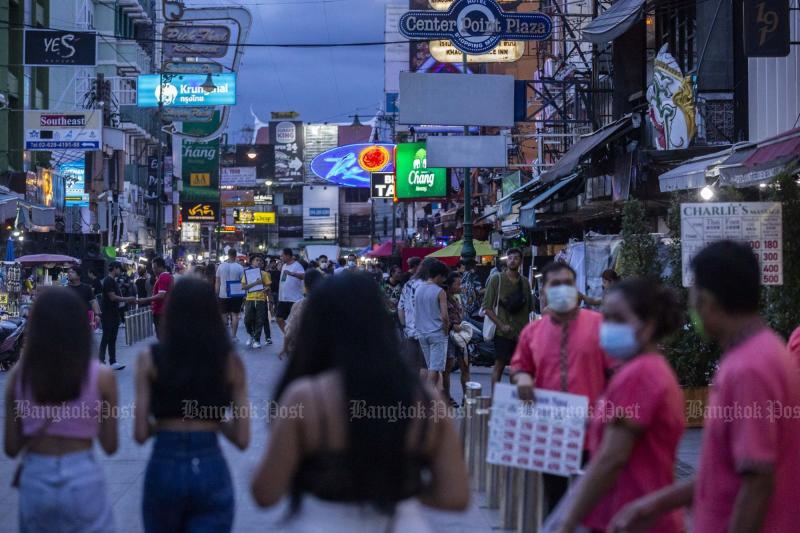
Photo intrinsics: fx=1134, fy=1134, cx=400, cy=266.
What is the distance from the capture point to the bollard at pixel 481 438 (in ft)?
28.7

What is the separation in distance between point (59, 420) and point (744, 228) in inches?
288

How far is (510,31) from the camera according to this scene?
22.5m

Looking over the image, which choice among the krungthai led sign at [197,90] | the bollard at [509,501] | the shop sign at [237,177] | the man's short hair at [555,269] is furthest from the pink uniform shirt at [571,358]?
the shop sign at [237,177]

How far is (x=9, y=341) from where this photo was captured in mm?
18328

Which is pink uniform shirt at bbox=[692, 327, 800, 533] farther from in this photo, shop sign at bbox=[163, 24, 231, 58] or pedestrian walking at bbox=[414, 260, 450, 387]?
shop sign at bbox=[163, 24, 231, 58]

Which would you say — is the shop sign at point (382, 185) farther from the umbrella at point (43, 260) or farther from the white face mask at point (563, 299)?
the white face mask at point (563, 299)

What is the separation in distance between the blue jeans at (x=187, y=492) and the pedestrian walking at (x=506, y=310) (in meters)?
8.24

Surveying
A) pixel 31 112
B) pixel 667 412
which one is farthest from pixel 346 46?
pixel 667 412

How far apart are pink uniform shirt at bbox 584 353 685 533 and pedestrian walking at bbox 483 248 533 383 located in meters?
8.54

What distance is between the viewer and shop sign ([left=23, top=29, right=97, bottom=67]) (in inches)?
933

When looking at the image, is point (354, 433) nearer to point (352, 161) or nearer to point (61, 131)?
point (61, 131)

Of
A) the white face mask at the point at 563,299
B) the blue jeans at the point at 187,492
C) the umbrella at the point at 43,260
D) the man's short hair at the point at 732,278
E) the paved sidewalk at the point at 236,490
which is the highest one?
the umbrella at the point at 43,260

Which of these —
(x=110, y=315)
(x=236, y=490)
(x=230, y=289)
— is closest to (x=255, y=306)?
(x=230, y=289)

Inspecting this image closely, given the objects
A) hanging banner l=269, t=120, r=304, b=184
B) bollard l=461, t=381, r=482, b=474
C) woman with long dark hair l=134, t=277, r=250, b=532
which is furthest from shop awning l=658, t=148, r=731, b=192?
hanging banner l=269, t=120, r=304, b=184
